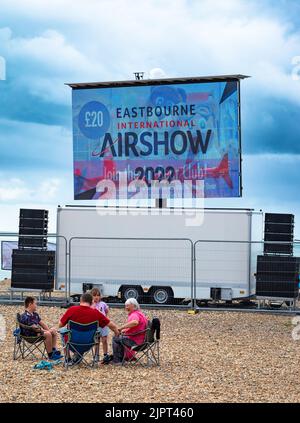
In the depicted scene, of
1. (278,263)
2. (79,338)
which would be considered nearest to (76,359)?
(79,338)

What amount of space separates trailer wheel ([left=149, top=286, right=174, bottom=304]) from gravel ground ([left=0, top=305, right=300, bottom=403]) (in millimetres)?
4239

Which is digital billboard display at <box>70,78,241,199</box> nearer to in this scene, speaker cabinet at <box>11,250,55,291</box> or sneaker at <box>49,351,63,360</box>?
speaker cabinet at <box>11,250,55,291</box>

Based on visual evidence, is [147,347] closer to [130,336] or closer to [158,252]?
[130,336]

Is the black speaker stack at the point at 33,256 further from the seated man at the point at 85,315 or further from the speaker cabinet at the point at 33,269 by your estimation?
the seated man at the point at 85,315

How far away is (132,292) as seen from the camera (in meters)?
23.0

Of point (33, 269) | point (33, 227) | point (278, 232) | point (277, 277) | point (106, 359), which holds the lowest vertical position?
point (106, 359)

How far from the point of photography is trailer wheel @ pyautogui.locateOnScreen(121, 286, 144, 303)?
2295 cm

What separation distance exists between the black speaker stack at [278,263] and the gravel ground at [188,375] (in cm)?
307

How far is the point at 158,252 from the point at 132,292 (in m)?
1.33

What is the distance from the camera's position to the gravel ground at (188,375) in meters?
11.1

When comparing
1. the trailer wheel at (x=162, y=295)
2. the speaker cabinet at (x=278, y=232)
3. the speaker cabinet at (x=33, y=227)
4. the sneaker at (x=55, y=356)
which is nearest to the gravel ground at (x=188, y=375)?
the sneaker at (x=55, y=356)
